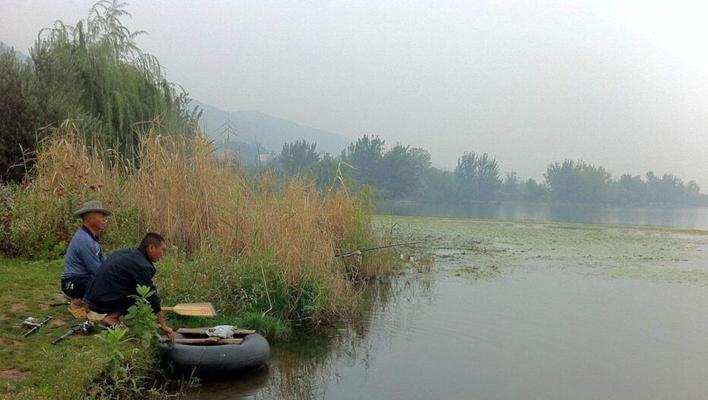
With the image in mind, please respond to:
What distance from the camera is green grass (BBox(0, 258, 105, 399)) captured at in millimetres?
4406

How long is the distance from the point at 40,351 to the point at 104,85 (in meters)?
10.6

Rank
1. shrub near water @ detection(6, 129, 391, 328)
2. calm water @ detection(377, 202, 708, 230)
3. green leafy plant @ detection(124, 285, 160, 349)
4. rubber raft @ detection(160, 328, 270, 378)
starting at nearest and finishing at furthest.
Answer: green leafy plant @ detection(124, 285, 160, 349), rubber raft @ detection(160, 328, 270, 378), shrub near water @ detection(6, 129, 391, 328), calm water @ detection(377, 202, 708, 230)

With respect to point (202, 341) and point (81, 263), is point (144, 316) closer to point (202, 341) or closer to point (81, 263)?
point (202, 341)

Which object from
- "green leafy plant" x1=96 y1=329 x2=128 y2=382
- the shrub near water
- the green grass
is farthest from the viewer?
the shrub near water

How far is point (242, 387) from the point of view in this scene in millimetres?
5906

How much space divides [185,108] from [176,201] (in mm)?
8031

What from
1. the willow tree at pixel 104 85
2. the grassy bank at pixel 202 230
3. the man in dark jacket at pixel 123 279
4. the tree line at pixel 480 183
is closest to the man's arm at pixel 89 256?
the man in dark jacket at pixel 123 279

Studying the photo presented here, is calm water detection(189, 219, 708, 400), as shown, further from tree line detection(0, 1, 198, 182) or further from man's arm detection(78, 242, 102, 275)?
tree line detection(0, 1, 198, 182)

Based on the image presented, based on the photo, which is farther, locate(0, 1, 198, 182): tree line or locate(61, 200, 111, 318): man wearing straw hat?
locate(0, 1, 198, 182): tree line

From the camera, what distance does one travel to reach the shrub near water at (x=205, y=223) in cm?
777

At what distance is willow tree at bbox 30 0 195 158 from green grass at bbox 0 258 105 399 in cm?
573

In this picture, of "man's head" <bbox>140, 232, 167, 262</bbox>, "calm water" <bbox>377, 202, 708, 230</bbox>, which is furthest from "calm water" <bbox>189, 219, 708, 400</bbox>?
"calm water" <bbox>377, 202, 708, 230</bbox>

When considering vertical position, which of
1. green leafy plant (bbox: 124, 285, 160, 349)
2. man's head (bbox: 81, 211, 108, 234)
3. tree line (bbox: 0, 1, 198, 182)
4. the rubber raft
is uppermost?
tree line (bbox: 0, 1, 198, 182)

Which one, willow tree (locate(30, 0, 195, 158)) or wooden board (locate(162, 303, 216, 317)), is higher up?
willow tree (locate(30, 0, 195, 158))
